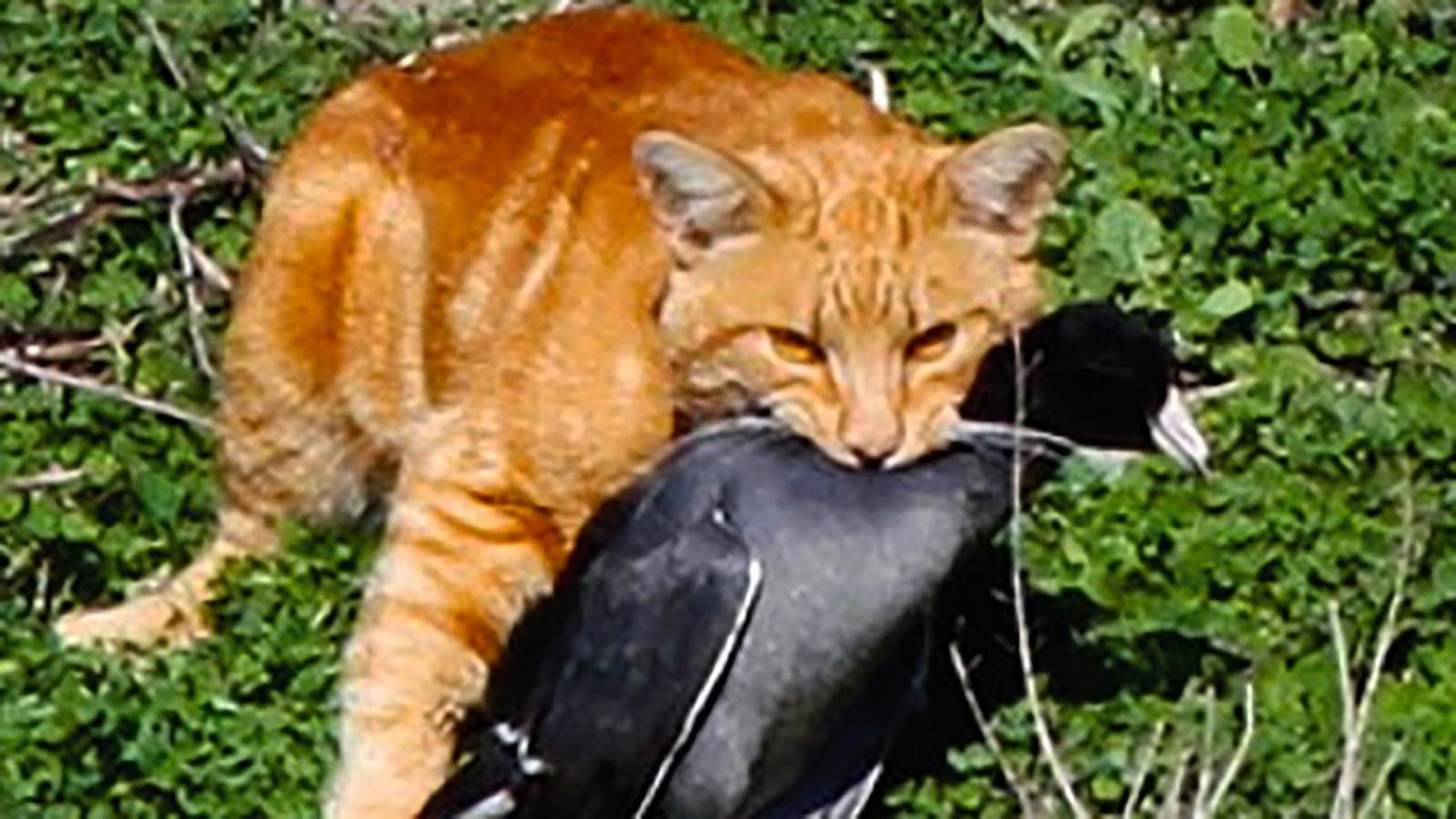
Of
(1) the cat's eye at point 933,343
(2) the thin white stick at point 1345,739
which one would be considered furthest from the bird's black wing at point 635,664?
(2) the thin white stick at point 1345,739

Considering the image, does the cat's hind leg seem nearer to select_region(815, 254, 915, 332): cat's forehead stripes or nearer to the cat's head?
the cat's head

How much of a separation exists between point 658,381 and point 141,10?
2.82 m

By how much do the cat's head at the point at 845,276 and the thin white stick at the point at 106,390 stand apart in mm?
1455

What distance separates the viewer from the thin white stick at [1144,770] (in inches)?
263

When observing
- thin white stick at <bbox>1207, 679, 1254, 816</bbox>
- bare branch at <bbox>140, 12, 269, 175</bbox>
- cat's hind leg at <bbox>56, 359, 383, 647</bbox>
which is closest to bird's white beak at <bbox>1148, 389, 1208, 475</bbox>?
thin white stick at <bbox>1207, 679, 1254, 816</bbox>

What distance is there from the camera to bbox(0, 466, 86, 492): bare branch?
7.80 m

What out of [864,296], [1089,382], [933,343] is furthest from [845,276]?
[1089,382]

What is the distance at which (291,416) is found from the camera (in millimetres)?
7805

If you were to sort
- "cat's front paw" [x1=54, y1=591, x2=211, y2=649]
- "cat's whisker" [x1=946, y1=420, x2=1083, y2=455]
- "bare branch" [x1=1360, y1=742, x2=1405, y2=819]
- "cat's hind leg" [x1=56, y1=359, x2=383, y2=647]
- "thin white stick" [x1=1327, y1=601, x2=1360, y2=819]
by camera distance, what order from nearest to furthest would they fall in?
"thin white stick" [x1=1327, y1=601, x2=1360, y2=819]
"bare branch" [x1=1360, y1=742, x2=1405, y2=819]
"cat's whisker" [x1=946, y1=420, x2=1083, y2=455]
"cat's front paw" [x1=54, y1=591, x2=211, y2=649]
"cat's hind leg" [x1=56, y1=359, x2=383, y2=647]

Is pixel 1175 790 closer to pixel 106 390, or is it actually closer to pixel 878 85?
pixel 106 390

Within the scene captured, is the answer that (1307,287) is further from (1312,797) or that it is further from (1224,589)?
(1312,797)

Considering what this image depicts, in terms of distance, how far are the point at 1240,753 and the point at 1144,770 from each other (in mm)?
377

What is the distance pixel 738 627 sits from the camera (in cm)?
643

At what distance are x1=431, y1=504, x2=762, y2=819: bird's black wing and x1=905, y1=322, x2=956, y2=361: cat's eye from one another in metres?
0.49
